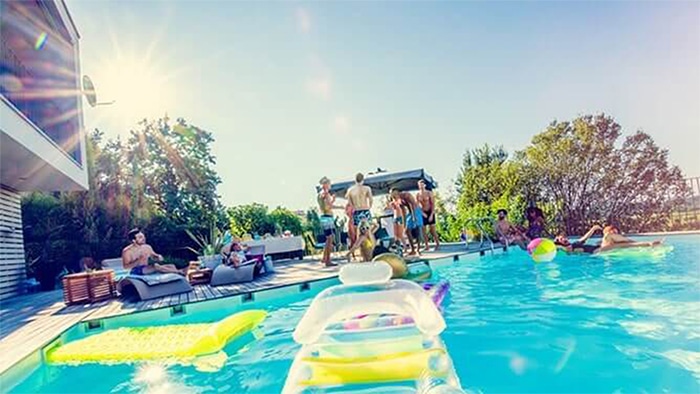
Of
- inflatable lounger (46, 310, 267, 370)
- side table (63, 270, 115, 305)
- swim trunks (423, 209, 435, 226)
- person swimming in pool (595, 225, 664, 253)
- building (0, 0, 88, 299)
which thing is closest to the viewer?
inflatable lounger (46, 310, 267, 370)

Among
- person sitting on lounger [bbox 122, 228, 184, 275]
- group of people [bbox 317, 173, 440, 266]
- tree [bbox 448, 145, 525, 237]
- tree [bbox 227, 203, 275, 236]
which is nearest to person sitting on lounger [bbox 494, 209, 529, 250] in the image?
tree [bbox 448, 145, 525, 237]

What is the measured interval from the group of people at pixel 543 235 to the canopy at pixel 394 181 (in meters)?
2.24

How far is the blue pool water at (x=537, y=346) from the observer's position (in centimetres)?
286

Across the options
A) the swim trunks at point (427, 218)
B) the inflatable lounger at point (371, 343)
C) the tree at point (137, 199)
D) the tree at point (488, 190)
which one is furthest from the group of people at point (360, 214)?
the tree at point (137, 199)

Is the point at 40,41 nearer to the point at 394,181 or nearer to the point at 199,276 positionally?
the point at 199,276

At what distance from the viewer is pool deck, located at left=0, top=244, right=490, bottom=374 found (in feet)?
12.9

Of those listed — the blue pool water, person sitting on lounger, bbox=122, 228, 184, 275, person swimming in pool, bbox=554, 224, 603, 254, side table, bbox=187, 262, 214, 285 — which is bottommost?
the blue pool water

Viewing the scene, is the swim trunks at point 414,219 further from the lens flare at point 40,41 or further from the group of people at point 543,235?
the lens flare at point 40,41

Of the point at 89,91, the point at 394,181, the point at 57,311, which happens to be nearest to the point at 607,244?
the point at 394,181

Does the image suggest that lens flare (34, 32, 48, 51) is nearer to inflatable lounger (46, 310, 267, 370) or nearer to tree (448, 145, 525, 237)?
inflatable lounger (46, 310, 267, 370)

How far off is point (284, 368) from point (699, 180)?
13.1 metres

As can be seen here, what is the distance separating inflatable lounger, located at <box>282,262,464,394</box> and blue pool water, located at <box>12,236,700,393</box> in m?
0.76

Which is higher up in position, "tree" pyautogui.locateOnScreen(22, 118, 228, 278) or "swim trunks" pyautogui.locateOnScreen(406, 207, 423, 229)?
"tree" pyautogui.locateOnScreen(22, 118, 228, 278)

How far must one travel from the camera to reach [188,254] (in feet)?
44.5
